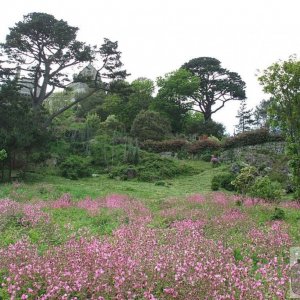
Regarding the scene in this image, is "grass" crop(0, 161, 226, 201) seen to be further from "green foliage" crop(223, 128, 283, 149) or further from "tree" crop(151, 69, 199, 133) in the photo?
"tree" crop(151, 69, 199, 133)

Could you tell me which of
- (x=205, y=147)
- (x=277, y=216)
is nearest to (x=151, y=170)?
(x=205, y=147)

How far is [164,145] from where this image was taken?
3706 cm

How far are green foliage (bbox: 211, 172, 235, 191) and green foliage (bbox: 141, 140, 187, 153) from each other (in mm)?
14492

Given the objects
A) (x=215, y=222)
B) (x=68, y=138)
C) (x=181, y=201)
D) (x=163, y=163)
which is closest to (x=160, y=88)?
(x=68, y=138)

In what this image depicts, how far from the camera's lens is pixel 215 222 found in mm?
9734

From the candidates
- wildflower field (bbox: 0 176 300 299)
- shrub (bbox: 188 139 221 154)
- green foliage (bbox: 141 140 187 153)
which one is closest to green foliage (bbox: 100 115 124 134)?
green foliage (bbox: 141 140 187 153)

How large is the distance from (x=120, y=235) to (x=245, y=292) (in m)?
3.58

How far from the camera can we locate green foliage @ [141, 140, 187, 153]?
3691 centimetres

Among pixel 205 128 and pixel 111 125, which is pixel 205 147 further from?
pixel 205 128

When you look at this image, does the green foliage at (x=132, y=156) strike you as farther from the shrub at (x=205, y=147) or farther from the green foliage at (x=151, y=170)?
the shrub at (x=205, y=147)

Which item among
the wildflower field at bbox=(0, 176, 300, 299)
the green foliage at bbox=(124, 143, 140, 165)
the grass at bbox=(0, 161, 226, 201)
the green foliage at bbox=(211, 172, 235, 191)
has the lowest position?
the grass at bbox=(0, 161, 226, 201)

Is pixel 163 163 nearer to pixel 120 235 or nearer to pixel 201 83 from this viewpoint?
pixel 120 235

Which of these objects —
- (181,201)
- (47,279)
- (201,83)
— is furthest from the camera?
(201,83)

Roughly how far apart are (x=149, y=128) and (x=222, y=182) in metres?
19.1
